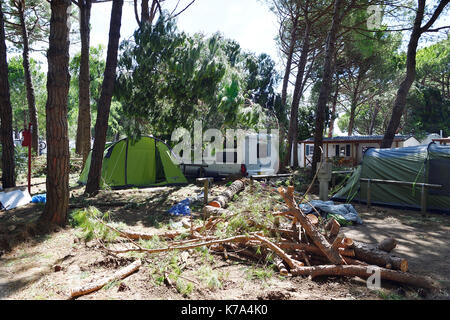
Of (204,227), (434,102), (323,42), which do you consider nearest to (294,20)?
(323,42)

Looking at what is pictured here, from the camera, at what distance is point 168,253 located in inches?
148

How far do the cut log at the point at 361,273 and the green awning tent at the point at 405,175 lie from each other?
4.94 m

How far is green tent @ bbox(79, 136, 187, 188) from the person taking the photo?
9367mm

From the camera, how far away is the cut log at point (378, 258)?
10.8 feet

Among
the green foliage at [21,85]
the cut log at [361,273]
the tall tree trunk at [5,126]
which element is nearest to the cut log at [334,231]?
the cut log at [361,273]

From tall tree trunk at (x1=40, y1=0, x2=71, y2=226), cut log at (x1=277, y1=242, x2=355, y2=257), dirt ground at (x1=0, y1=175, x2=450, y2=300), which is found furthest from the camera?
tall tree trunk at (x1=40, y1=0, x2=71, y2=226)

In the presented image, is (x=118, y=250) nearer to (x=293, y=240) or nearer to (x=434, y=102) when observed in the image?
(x=293, y=240)

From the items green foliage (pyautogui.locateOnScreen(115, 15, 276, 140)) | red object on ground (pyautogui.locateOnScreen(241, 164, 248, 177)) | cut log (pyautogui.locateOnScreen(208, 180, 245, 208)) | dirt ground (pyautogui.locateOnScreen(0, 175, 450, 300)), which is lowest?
dirt ground (pyautogui.locateOnScreen(0, 175, 450, 300))

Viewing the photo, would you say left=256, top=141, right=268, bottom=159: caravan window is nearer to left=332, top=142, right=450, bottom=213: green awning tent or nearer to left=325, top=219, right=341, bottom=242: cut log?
left=332, top=142, right=450, bottom=213: green awning tent

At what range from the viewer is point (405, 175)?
24.9 ft

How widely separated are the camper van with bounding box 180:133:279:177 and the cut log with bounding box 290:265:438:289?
306 inches

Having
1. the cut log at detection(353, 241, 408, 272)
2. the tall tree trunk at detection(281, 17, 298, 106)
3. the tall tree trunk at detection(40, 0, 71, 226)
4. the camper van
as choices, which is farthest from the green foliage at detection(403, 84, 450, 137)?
the tall tree trunk at detection(40, 0, 71, 226)

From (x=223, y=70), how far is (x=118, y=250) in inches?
221

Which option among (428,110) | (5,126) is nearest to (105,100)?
(5,126)
